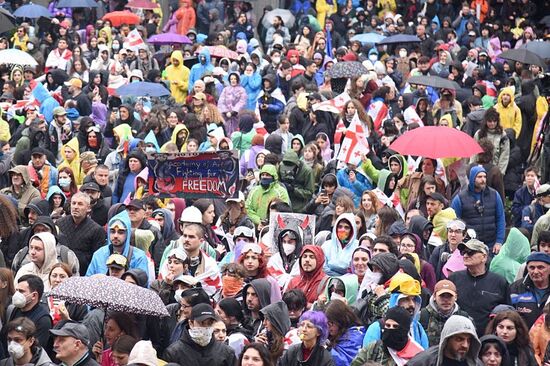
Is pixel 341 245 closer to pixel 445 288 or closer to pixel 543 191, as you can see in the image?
pixel 445 288

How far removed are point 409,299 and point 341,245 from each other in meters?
2.86

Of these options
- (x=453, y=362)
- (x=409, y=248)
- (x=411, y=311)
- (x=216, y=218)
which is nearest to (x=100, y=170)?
(x=216, y=218)

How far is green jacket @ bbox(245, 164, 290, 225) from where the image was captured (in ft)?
58.7

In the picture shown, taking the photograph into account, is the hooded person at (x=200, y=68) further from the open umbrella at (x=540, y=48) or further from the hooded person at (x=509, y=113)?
the hooded person at (x=509, y=113)

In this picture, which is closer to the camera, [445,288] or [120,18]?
[445,288]

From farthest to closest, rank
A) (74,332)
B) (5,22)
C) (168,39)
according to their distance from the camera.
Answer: (168,39) → (5,22) → (74,332)

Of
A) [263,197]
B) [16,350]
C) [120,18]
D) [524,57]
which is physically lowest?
[120,18]

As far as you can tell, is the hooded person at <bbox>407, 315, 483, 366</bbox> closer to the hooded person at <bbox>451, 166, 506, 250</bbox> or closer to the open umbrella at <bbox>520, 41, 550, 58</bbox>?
the hooded person at <bbox>451, 166, 506, 250</bbox>

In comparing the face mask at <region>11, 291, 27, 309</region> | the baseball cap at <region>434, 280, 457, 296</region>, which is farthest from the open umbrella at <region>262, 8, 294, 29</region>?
the face mask at <region>11, 291, 27, 309</region>

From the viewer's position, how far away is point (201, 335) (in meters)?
11.6

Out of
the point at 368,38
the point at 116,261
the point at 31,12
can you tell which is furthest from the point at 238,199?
the point at 31,12

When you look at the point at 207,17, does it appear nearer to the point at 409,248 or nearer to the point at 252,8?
the point at 252,8

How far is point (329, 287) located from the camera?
44.3 ft

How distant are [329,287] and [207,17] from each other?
20.0 meters
